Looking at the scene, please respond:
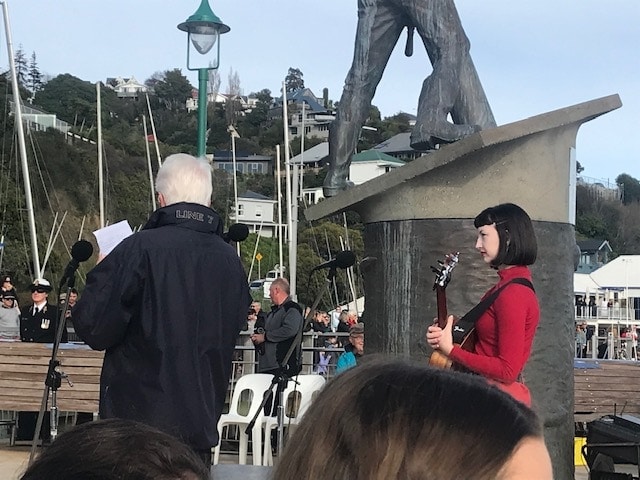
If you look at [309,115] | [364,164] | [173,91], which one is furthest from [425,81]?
[173,91]

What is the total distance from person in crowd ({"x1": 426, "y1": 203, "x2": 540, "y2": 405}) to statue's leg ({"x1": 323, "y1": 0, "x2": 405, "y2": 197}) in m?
2.39

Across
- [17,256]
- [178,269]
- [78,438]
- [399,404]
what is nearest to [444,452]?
[399,404]

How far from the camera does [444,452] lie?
112cm

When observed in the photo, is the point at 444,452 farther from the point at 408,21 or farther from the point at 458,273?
the point at 408,21

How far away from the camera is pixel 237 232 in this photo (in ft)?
17.4

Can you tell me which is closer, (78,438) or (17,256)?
(78,438)

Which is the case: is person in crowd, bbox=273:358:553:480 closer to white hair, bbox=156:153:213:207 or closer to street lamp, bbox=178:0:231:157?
white hair, bbox=156:153:213:207

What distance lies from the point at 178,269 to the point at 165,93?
144632 mm

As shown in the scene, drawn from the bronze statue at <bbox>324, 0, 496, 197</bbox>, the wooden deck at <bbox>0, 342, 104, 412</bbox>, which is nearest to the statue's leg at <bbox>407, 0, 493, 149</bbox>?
the bronze statue at <bbox>324, 0, 496, 197</bbox>

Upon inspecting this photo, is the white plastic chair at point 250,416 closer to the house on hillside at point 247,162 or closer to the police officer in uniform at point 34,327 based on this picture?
the police officer in uniform at point 34,327

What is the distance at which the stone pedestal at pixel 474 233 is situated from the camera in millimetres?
5387

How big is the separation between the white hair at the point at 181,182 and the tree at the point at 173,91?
140 meters

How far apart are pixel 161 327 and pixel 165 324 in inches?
0.8

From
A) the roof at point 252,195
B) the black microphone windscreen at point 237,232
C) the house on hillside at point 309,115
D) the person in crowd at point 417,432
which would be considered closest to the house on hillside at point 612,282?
the roof at point 252,195
